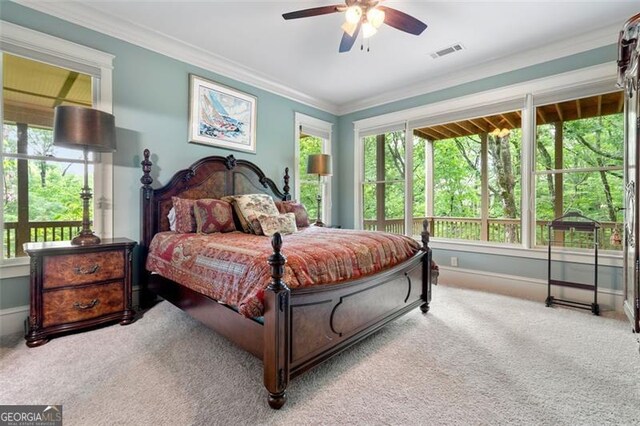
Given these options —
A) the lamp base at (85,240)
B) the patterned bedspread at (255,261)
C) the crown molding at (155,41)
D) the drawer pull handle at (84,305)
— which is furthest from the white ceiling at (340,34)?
the drawer pull handle at (84,305)

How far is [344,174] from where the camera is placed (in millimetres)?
5387

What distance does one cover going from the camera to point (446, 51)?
3.40m

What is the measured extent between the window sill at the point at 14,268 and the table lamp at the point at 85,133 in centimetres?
50

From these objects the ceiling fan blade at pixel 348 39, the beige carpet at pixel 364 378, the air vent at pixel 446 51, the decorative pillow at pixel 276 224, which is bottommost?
the beige carpet at pixel 364 378

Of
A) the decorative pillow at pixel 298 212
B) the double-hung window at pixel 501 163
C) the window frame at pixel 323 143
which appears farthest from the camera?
the window frame at pixel 323 143

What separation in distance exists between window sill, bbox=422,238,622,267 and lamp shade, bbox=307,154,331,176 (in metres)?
1.88

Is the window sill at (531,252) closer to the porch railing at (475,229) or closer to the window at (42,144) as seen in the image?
the porch railing at (475,229)

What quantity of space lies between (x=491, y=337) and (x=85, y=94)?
13.8ft

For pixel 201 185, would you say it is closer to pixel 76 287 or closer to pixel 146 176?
pixel 146 176

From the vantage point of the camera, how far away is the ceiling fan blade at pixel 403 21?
84.5 inches

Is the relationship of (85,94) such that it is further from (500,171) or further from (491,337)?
(500,171)

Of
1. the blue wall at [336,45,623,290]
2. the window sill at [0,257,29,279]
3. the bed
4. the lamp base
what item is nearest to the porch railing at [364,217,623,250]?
the blue wall at [336,45,623,290]

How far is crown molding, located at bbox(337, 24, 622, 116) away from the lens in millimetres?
3006

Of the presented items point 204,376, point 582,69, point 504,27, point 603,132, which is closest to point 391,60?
point 504,27
